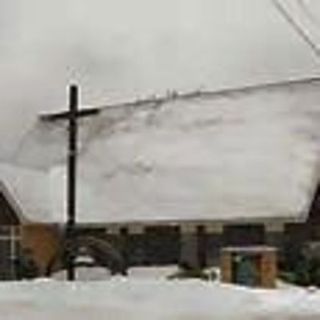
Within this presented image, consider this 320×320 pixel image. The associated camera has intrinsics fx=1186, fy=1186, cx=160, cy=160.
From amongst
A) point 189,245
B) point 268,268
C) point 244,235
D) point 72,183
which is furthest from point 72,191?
point 189,245

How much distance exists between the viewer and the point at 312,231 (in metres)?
29.6

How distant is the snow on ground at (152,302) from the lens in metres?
6.21

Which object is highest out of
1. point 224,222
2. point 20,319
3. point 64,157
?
point 64,157

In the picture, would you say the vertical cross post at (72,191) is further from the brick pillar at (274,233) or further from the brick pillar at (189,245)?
the brick pillar at (189,245)

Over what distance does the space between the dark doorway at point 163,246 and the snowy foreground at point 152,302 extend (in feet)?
79.2

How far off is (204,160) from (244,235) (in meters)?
4.64

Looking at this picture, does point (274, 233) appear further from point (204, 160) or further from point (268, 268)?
point (268, 268)

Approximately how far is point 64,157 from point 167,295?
33.2m

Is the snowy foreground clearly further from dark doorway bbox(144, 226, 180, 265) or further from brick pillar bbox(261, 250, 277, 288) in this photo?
dark doorway bbox(144, 226, 180, 265)

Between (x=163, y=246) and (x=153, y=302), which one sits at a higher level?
(x=163, y=246)

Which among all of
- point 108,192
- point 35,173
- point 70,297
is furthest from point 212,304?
point 35,173

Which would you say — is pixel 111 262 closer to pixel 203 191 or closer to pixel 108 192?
pixel 203 191

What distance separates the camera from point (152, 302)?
21.2 feet

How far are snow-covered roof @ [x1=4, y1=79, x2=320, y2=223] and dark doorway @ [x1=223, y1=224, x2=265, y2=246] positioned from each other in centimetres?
35
